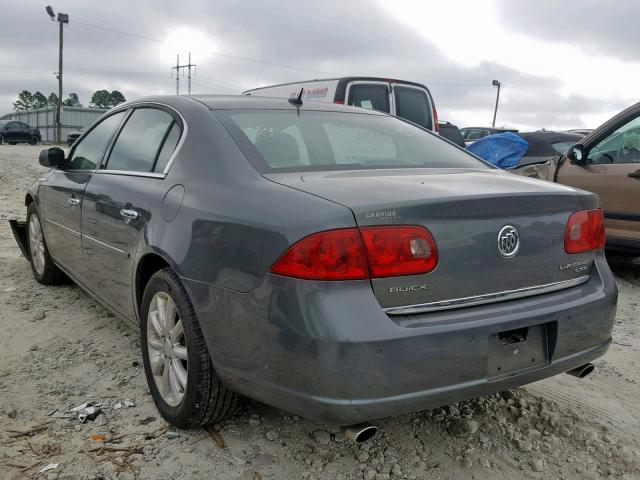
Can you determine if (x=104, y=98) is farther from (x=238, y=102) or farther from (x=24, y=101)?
(x=238, y=102)

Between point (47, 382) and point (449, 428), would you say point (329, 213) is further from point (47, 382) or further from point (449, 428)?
point (47, 382)

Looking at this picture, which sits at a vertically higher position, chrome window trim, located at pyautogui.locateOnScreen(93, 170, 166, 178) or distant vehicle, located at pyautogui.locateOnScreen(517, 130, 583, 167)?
distant vehicle, located at pyautogui.locateOnScreen(517, 130, 583, 167)

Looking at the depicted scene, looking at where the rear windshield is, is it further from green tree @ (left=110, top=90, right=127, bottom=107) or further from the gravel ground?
green tree @ (left=110, top=90, right=127, bottom=107)

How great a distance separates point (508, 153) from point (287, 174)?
6988 millimetres

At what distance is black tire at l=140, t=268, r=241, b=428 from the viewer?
8.05 ft

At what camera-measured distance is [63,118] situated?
46.5m

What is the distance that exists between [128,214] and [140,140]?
567mm

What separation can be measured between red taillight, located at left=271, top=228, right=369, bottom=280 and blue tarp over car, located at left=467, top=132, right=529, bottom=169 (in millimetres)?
6936

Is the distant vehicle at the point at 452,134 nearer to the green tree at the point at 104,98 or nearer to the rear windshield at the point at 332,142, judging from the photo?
the rear windshield at the point at 332,142

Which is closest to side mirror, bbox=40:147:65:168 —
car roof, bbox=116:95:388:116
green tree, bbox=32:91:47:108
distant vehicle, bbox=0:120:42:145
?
car roof, bbox=116:95:388:116

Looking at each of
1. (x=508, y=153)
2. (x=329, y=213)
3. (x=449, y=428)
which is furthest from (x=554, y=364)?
(x=508, y=153)

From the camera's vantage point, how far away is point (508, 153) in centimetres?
875

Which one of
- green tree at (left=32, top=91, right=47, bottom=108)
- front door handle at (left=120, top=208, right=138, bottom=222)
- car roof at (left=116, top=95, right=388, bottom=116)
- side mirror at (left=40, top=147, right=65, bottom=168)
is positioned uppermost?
green tree at (left=32, top=91, right=47, bottom=108)

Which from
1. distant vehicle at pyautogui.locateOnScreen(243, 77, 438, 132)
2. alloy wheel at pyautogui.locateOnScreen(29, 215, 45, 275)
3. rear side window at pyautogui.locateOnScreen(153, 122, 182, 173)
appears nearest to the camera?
rear side window at pyautogui.locateOnScreen(153, 122, 182, 173)
